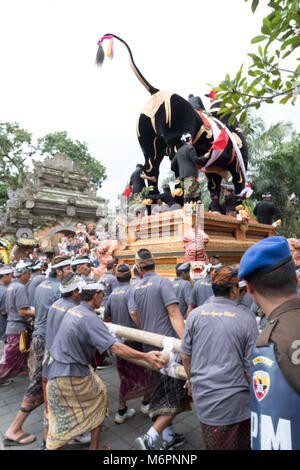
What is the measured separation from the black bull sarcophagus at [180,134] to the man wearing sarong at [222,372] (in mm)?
5557

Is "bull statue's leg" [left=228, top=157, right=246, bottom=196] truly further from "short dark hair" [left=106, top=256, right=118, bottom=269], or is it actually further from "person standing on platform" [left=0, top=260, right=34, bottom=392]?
"person standing on platform" [left=0, top=260, right=34, bottom=392]

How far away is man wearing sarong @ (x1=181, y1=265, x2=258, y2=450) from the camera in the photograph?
6.17 ft

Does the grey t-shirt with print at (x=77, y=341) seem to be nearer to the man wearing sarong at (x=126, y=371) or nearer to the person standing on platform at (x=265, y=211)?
the man wearing sarong at (x=126, y=371)

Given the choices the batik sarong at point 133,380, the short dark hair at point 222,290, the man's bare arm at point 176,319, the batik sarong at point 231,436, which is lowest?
the batik sarong at point 133,380

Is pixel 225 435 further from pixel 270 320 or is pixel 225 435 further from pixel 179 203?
pixel 179 203

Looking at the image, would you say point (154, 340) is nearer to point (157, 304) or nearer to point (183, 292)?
point (157, 304)

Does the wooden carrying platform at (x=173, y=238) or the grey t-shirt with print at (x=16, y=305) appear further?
the wooden carrying platform at (x=173, y=238)

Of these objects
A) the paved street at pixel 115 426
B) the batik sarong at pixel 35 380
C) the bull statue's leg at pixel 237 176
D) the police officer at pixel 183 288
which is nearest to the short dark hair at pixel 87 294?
the batik sarong at pixel 35 380

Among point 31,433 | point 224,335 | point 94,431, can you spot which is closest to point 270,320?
point 224,335

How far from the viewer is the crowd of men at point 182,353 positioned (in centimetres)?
111

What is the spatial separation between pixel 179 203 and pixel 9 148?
71.9 ft

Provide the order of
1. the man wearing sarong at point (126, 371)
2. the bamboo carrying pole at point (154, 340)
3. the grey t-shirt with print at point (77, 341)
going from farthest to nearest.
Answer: the man wearing sarong at point (126, 371)
the grey t-shirt with print at point (77, 341)
the bamboo carrying pole at point (154, 340)

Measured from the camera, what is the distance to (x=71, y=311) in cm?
272
